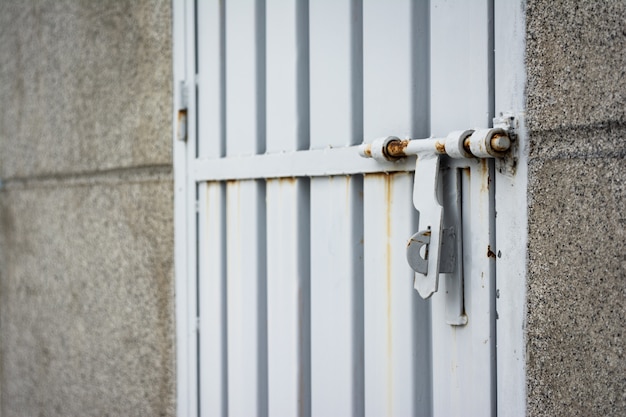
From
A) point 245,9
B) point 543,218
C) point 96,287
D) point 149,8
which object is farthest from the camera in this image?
point 96,287

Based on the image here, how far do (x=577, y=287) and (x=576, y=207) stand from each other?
0.16 meters

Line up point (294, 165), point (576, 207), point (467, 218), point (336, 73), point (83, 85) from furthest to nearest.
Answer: point (83, 85), point (294, 165), point (336, 73), point (467, 218), point (576, 207)

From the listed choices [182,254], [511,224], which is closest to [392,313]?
[511,224]

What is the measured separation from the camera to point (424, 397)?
199 centimetres

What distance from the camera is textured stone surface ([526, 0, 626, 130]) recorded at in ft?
5.06

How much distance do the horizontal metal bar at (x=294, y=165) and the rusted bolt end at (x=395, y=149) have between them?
36mm

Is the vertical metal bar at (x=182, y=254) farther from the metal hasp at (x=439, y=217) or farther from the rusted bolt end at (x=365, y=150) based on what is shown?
the metal hasp at (x=439, y=217)

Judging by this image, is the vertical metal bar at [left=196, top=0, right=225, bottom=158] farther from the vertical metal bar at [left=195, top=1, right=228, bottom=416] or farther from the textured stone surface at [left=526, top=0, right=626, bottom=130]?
the textured stone surface at [left=526, top=0, right=626, bottom=130]

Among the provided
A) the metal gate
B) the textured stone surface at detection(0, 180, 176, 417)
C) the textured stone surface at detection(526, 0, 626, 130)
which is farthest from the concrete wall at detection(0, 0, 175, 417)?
the textured stone surface at detection(526, 0, 626, 130)

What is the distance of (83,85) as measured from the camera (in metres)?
3.38

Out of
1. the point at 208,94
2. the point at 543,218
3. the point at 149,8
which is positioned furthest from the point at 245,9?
the point at 543,218

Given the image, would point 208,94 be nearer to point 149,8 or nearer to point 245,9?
point 245,9

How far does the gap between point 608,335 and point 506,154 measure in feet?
1.45

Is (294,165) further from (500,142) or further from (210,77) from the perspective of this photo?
(500,142)
